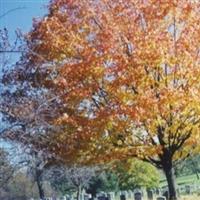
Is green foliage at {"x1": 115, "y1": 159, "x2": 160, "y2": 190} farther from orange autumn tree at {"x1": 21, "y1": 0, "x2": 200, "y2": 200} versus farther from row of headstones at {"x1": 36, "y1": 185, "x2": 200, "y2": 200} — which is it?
orange autumn tree at {"x1": 21, "y1": 0, "x2": 200, "y2": 200}

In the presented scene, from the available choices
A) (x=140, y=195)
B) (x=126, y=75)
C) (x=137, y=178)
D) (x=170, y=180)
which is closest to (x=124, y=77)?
(x=126, y=75)

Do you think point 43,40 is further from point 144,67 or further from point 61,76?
point 144,67

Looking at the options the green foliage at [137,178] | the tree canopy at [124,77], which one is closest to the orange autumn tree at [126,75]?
the tree canopy at [124,77]

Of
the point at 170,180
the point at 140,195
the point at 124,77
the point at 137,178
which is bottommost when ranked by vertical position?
the point at 170,180

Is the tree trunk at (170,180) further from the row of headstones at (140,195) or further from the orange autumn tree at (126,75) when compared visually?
the row of headstones at (140,195)

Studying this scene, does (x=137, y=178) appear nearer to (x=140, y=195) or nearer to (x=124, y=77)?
(x=140, y=195)

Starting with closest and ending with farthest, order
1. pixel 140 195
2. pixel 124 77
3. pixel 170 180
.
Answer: pixel 124 77, pixel 170 180, pixel 140 195

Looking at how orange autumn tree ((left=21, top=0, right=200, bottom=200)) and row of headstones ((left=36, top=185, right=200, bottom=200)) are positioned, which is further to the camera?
row of headstones ((left=36, top=185, right=200, bottom=200))

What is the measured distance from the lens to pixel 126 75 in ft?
58.5

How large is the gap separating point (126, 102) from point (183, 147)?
4.31 m

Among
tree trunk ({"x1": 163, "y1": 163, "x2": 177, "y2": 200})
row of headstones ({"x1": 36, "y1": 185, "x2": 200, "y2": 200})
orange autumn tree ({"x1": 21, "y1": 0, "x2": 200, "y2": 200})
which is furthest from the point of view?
row of headstones ({"x1": 36, "y1": 185, "x2": 200, "y2": 200})

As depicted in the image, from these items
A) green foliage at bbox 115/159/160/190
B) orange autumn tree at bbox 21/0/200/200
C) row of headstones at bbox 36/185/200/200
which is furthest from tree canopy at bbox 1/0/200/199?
green foliage at bbox 115/159/160/190

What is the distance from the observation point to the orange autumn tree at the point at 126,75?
58.6 ft

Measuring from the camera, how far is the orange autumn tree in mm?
17875
